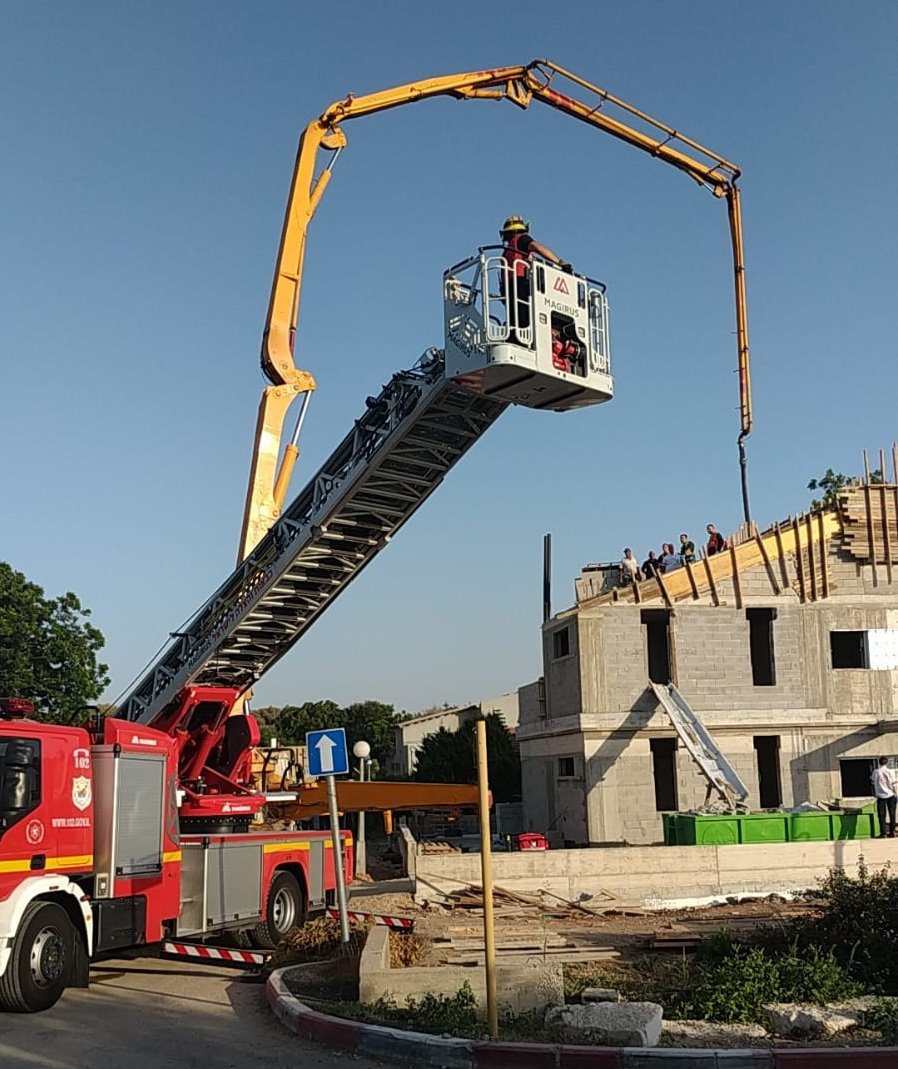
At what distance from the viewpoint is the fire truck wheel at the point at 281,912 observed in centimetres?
1311

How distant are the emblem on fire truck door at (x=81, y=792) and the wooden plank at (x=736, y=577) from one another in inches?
644

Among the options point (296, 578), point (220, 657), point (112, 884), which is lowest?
point (112, 884)

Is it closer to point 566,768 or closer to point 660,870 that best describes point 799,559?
point 566,768

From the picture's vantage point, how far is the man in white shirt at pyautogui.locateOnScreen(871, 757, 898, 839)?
19.9m

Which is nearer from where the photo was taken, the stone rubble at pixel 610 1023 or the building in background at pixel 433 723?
the stone rubble at pixel 610 1023

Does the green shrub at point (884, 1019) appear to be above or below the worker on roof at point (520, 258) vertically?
below

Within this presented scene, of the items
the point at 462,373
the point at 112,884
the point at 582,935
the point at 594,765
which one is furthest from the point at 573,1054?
the point at 594,765

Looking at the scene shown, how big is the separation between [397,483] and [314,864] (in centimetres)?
493

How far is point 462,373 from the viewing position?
13281 millimetres

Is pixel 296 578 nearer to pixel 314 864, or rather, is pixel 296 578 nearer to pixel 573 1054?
pixel 314 864

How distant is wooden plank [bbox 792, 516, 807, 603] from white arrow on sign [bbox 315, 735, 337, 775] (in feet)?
52.5

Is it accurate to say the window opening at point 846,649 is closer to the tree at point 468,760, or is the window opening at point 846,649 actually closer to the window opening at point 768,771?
the window opening at point 768,771

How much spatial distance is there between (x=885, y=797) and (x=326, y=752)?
12.7 metres

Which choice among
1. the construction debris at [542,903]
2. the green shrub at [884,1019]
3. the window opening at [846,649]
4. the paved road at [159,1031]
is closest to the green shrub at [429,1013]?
the paved road at [159,1031]
